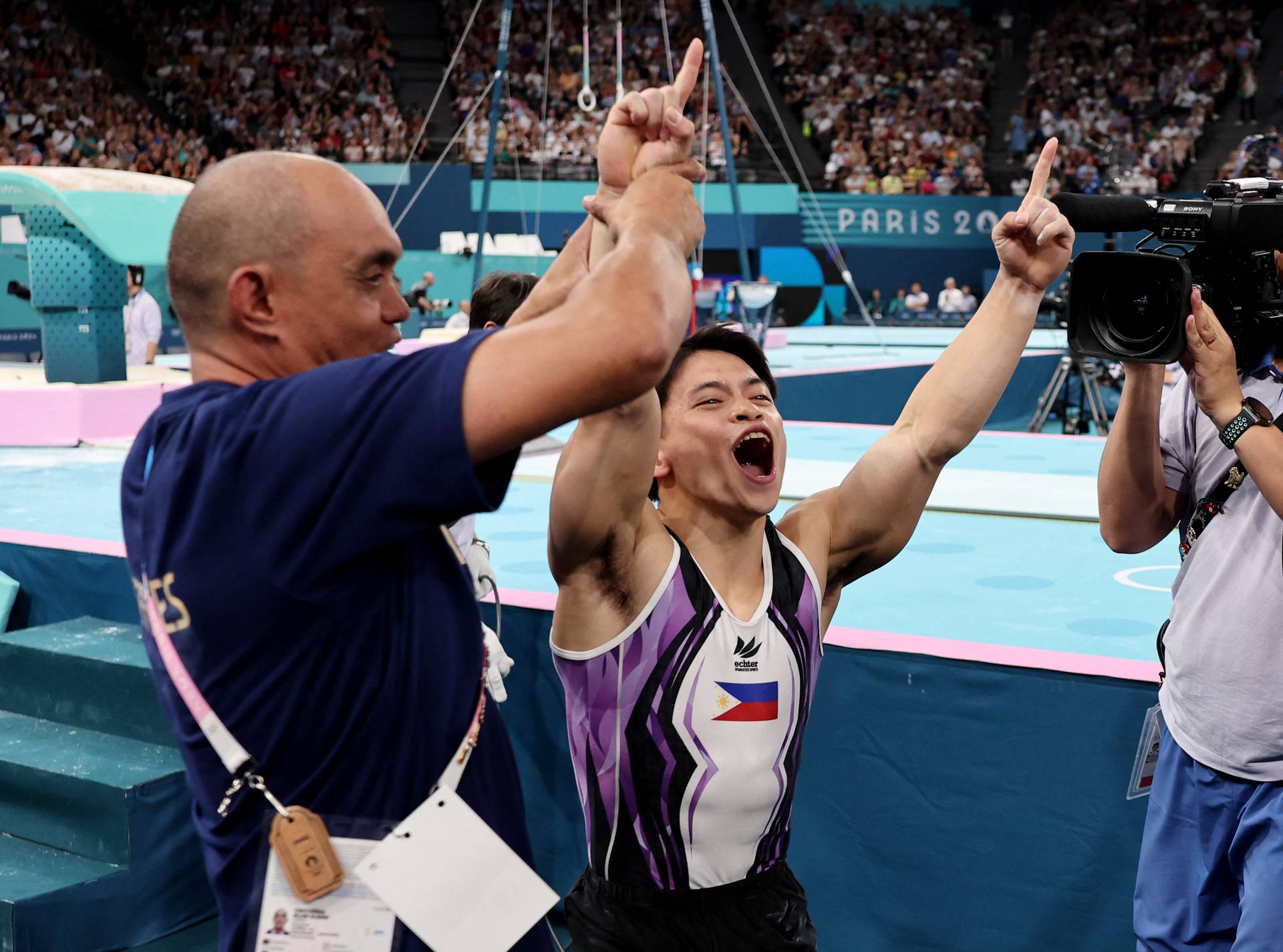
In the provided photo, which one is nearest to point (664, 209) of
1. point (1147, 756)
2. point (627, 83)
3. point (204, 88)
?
point (1147, 756)

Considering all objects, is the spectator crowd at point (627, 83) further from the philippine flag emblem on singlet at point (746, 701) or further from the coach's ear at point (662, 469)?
the philippine flag emblem on singlet at point (746, 701)

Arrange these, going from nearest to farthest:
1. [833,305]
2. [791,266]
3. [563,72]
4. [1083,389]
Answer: [1083,389]
[791,266]
[833,305]
[563,72]

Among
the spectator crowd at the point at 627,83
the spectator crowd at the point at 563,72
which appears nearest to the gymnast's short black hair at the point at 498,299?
the spectator crowd at the point at 627,83

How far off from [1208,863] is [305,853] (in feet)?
4.85

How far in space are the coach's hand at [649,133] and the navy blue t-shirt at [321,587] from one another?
39cm

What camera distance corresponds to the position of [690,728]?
74.7 inches

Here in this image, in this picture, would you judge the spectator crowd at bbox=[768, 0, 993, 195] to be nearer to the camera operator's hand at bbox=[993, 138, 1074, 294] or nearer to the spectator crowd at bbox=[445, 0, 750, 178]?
the spectator crowd at bbox=[445, 0, 750, 178]

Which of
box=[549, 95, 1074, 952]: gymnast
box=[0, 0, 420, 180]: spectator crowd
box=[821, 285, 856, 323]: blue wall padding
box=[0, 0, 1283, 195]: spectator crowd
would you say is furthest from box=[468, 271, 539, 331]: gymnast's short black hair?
box=[821, 285, 856, 323]: blue wall padding

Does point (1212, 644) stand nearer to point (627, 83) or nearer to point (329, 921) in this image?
point (329, 921)

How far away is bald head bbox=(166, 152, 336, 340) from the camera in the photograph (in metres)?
1.19

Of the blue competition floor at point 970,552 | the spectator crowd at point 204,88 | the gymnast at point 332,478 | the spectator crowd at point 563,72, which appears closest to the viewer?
the gymnast at point 332,478

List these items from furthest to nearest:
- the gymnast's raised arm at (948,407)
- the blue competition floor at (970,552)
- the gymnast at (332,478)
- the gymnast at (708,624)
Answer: the blue competition floor at (970,552) → the gymnast's raised arm at (948,407) → the gymnast at (708,624) → the gymnast at (332,478)

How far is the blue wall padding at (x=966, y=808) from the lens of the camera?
A: 271 cm

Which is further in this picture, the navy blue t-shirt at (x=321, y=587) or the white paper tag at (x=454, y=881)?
the white paper tag at (x=454, y=881)
